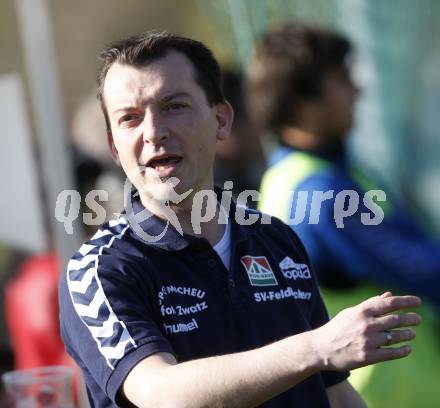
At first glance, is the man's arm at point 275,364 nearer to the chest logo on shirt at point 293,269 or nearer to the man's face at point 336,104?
the chest logo on shirt at point 293,269

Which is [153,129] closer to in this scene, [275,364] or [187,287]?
[187,287]

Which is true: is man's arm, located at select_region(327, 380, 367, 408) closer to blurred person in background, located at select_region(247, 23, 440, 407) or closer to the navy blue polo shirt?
the navy blue polo shirt

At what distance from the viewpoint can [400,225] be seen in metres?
4.18

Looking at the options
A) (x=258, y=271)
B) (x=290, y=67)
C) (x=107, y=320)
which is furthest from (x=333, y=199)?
(x=107, y=320)

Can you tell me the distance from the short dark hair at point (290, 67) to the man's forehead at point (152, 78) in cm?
169

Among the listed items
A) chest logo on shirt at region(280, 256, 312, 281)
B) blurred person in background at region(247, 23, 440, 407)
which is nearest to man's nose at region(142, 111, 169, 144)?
chest logo on shirt at region(280, 256, 312, 281)

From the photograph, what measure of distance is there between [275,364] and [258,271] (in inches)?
22.2

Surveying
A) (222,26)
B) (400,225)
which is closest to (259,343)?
(400,225)

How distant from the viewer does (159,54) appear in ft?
8.67

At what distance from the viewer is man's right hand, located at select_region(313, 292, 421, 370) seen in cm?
206

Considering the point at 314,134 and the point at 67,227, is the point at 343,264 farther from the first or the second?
the point at 67,227

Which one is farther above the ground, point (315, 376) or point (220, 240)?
point (220, 240)

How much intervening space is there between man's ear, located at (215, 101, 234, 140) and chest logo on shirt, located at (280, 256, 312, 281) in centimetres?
37

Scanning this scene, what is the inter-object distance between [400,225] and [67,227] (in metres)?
1.46
